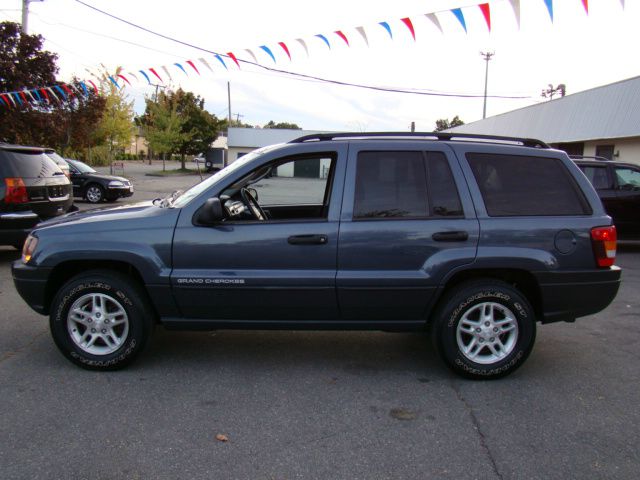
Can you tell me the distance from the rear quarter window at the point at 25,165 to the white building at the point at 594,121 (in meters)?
18.9

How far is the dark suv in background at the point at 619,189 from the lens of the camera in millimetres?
10039

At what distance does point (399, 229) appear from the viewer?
12.9 feet

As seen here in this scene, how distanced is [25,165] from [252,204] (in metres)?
4.56

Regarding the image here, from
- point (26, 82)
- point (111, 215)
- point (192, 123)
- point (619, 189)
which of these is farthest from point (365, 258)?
point (192, 123)

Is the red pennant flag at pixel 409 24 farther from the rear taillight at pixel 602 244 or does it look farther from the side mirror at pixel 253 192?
the rear taillight at pixel 602 244

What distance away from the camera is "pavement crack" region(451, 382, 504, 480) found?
2.93m

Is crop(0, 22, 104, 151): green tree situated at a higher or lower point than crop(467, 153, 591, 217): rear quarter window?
higher

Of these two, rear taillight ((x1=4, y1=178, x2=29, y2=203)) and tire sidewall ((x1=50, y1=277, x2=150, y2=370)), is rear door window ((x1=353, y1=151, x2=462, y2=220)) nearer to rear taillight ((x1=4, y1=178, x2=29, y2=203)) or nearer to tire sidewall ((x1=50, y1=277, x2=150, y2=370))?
tire sidewall ((x1=50, y1=277, x2=150, y2=370))

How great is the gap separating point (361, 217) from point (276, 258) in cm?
71

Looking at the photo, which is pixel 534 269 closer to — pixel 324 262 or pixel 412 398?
pixel 412 398

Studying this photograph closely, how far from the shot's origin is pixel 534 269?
3.98 meters

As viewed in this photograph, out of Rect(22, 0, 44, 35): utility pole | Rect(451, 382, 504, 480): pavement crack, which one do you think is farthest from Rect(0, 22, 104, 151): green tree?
Rect(451, 382, 504, 480): pavement crack

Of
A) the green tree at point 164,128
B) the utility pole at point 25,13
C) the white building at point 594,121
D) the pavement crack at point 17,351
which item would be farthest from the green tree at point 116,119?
the pavement crack at point 17,351

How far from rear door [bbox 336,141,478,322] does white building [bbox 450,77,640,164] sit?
18.2m
